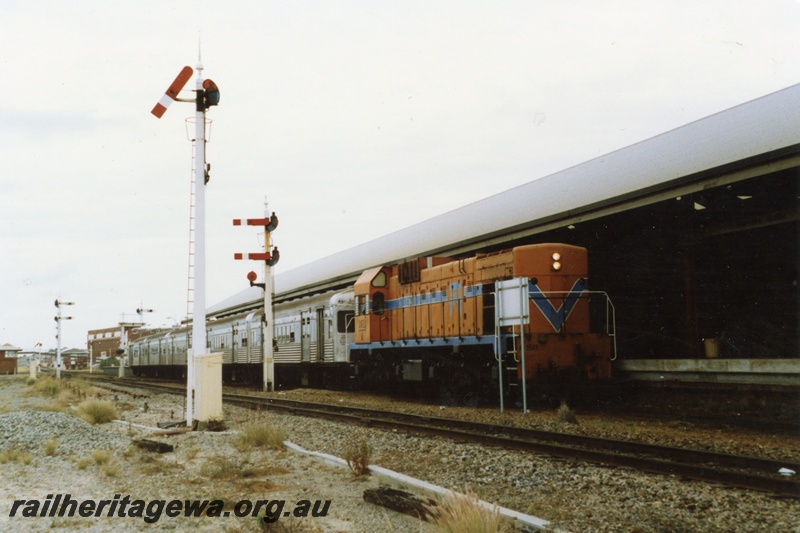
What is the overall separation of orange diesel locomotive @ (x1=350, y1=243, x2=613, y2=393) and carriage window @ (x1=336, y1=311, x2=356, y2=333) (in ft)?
9.32

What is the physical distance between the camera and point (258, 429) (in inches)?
413

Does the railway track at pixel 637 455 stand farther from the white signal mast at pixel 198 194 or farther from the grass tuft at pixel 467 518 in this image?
the white signal mast at pixel 198 194

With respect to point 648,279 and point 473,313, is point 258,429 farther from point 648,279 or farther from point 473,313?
point 648,279

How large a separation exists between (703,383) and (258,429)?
923 cm

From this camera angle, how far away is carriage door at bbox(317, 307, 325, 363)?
2398 centimetres

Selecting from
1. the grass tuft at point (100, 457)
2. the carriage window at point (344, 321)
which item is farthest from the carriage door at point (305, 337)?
the grass tuft at point (100, 457)

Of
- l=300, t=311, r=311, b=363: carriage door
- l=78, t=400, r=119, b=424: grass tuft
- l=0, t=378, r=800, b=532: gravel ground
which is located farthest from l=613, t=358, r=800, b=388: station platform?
l=300, t=311, r=311, b=363: carriage door

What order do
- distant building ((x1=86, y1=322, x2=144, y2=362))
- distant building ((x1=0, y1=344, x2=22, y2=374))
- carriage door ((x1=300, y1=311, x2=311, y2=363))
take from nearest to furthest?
1. carriage door ((x1=300, y1=311, x2=311, y2=363))
2. distant building ((x1=0, y1=344, x2=22, y2=374))
3. distant building ((x1=86, y1=322, x2=144, y2=362))

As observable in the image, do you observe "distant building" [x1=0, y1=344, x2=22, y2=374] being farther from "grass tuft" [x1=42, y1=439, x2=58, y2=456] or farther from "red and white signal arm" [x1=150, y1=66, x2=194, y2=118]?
"grass tuft" [x1=42, y1=439, x2=58, y2=456]

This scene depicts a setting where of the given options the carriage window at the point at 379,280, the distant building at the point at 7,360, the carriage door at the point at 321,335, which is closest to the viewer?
the carriage window at the point at 379,280

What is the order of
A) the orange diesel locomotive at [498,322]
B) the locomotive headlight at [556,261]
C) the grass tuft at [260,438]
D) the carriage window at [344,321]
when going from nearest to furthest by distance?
the grass tuft at [260,438]
the orange diesel locomotive at [498,322]
the locomotive headlight at [556,261]
the carriage window at [344,321]

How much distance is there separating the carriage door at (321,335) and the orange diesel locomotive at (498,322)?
4760 mm

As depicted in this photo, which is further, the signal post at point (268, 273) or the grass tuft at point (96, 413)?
the signal post at point (268, 273)

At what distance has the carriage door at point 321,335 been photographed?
24.0 metres
